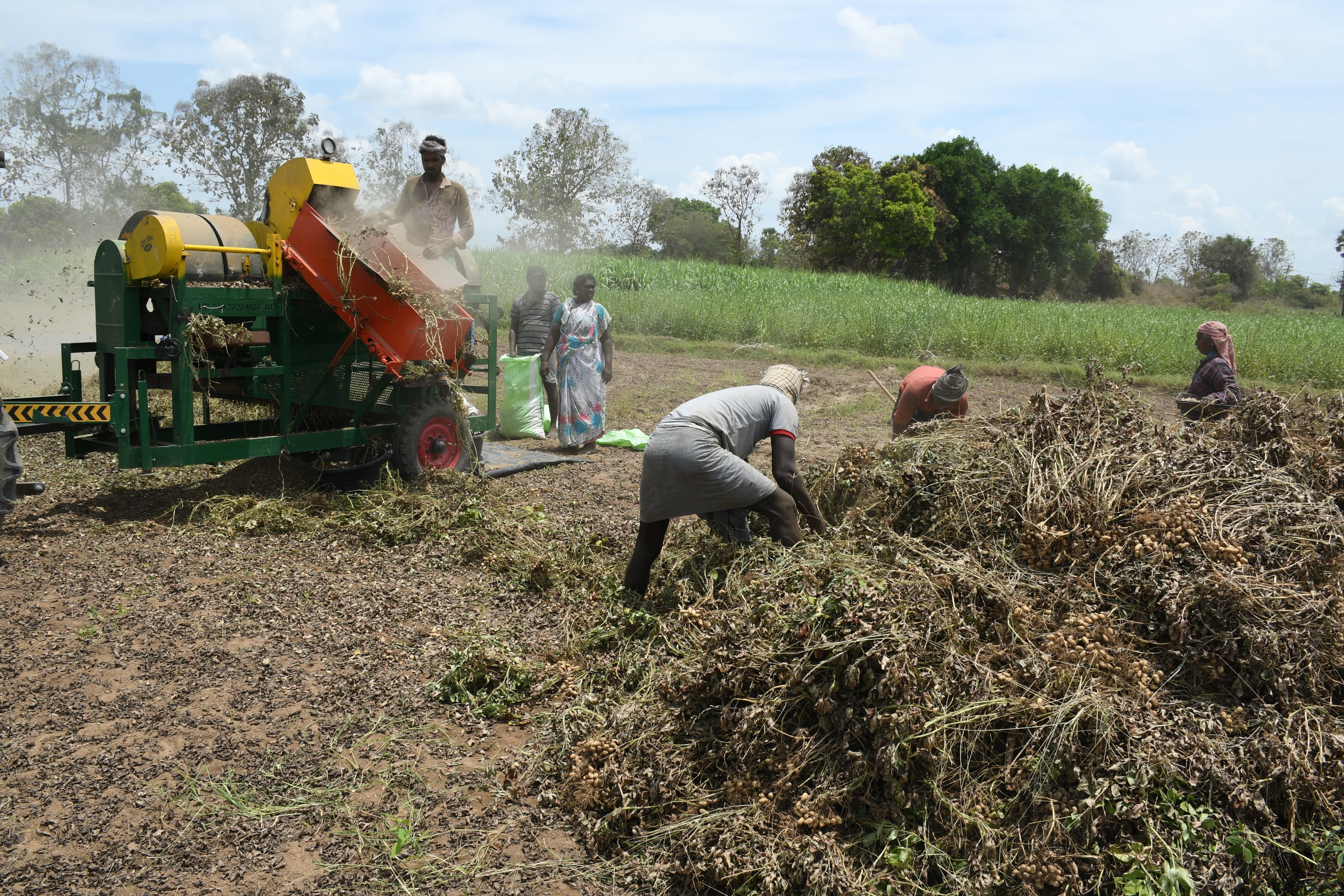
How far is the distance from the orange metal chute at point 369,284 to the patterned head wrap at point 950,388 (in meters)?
3.41

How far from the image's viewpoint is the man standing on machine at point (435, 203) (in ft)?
23.1

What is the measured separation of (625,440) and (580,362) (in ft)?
3.28

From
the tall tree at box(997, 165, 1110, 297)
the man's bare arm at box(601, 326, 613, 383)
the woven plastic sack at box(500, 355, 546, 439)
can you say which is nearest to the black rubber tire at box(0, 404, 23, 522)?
the woven plastic sack at box(500, 355, 546, 439)

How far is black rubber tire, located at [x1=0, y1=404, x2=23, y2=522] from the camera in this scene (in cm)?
501

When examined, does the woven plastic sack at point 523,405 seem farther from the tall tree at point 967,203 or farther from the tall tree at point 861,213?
the tall tree at point 967,203

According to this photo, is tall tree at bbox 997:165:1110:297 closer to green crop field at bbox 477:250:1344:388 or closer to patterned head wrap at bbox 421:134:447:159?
green crop field at bbox 477:250:1344:388

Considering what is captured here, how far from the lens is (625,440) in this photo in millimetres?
9156

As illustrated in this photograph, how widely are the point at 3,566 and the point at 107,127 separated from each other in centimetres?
2272

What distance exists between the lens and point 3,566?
5.09 meters

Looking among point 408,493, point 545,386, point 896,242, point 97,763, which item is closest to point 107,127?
point 545,386

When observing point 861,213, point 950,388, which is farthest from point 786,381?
point 861,213

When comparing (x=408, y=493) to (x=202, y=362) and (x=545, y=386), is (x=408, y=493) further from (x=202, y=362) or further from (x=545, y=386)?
(x=545, y=386)

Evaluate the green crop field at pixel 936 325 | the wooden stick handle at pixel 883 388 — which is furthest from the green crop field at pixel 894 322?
the wooden stick handle at pixel 883 388

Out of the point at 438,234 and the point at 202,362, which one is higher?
the point at 438,234
